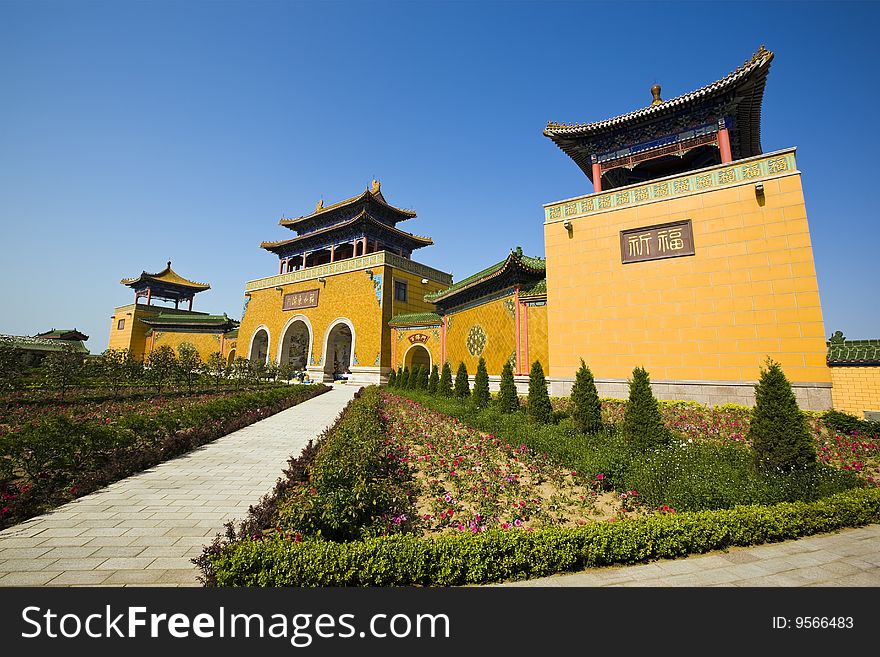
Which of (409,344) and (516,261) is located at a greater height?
(516,261)

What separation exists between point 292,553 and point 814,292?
1089 centimetres

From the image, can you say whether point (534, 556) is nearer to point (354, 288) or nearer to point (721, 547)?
point (721, 547)

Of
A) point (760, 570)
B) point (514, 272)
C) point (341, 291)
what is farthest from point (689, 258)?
point (341, 291)

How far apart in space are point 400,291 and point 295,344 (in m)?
10.1

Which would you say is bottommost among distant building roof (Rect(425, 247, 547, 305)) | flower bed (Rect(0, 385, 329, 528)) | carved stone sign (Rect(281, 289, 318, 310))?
flower bed (Rect(0, 385, 329, 528))

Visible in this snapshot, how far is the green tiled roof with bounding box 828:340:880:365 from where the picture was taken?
7.34m

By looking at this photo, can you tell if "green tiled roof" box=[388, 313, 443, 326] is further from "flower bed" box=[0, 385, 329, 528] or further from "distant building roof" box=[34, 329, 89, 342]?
"distant building roof" box=[34, 329, 89, 342]

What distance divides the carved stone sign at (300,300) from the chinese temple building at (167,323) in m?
6.94

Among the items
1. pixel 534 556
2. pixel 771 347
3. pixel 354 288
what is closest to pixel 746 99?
pixel 771 347

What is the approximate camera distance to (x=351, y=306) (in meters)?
22.5

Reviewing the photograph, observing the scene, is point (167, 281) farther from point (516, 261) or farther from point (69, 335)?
point (516, 261)

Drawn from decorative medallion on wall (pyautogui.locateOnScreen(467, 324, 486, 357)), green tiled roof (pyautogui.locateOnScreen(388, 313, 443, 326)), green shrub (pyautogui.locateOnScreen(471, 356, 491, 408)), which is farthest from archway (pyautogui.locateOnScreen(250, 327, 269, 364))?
green shrub (pyautogui.locateOnScreen(471, 356, 491, 408))

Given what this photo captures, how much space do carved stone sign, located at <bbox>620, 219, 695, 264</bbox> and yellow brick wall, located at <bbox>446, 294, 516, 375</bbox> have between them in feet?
12.8
